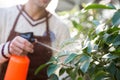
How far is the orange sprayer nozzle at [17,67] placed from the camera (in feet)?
6.75

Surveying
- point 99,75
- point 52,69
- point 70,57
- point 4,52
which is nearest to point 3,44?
point 4,52

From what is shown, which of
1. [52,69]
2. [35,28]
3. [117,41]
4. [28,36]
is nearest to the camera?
[117,41]

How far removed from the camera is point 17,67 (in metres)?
2.07

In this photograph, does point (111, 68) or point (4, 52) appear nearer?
point (111, 68)

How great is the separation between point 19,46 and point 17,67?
130 millimetres

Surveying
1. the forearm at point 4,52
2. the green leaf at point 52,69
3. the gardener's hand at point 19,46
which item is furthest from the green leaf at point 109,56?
the forearm at point 4,52

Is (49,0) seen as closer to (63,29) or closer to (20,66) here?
(63,29)

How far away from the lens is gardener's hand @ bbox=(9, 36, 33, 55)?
199 cm

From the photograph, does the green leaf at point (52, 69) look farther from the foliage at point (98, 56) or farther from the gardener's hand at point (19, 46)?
the gardener's hand at point (19, 46)

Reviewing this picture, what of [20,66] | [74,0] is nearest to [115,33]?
[20,66]

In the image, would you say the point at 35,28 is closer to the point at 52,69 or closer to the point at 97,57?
the point at 52,69

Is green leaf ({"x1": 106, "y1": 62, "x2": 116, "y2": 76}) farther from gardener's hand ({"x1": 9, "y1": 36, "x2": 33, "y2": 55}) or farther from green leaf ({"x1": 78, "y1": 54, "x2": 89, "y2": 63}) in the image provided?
gardener's hand ({"x1": 9, "y1": 36, "x2": 33, "y2": 55})

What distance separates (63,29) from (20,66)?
0.38m

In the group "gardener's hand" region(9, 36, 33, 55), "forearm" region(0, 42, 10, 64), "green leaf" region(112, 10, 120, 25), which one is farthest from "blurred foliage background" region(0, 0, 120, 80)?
"forearm" region(0, 42, 10, 64)
